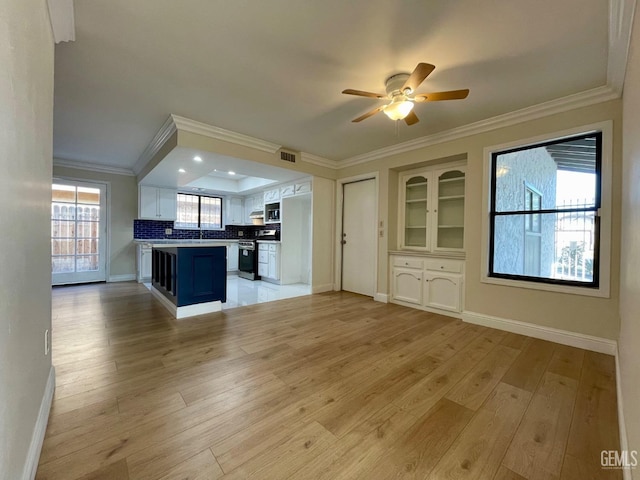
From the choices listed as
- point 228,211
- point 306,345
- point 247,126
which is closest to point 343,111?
point 247,126


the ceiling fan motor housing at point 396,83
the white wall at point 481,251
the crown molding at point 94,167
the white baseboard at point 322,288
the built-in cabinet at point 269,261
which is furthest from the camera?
the built-in cabinet at point 269,261

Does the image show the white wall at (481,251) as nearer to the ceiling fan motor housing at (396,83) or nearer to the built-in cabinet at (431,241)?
Answer: the built-in cabinet at (431,241)

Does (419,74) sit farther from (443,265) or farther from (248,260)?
(248,260)

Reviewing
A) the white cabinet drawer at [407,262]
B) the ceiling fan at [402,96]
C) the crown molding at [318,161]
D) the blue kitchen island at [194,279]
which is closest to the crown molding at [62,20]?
the ceiling fan at [402,96]

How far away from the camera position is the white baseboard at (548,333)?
249cm

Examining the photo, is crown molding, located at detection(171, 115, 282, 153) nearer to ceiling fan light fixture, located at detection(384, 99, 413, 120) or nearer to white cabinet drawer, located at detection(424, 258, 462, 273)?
ceiling fan light fixture, located at detection(384, 99, 413, 120)

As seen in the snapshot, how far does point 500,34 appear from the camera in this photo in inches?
73.0

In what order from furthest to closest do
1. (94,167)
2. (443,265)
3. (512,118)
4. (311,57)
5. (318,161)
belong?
(94,167) → (318,161) → (443,265) → (512,118) → (311,57)

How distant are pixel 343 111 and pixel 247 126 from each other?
133 cm

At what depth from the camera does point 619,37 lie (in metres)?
1.73

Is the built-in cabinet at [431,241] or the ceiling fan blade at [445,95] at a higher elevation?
the ceiling fan blade at [445,95]

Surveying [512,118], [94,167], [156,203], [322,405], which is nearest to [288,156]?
[512,118]

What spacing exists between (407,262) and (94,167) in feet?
21.8

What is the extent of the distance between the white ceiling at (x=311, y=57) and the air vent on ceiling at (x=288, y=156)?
1.00 meters
